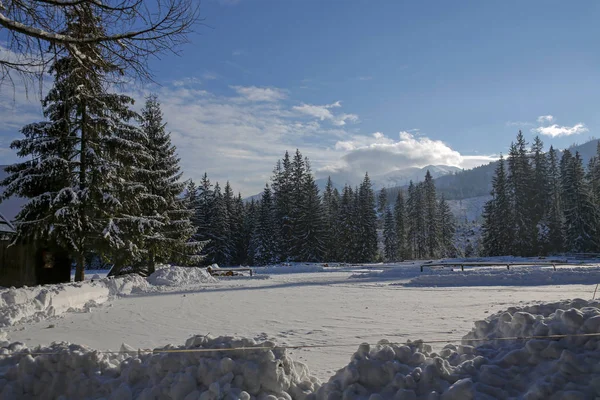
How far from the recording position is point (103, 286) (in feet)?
49.7

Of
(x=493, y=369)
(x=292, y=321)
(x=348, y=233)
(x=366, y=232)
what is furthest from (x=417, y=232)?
(x=493, y=369)

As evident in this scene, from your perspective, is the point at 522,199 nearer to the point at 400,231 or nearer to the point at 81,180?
the point at 400,231

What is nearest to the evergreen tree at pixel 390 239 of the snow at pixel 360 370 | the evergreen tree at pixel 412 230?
the evergreen tree at pixel 412 230

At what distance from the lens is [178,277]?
21.2 m

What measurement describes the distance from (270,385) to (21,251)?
1847 centimetres

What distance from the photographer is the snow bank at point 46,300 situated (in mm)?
10062

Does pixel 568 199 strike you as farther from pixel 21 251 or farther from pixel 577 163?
pixel 21 251

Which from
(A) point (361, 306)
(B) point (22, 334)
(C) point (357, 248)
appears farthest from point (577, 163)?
(B) point (22, 334)

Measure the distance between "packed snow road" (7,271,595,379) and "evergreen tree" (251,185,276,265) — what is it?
130ft

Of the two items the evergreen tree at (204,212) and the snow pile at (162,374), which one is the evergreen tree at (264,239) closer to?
the evergreen tree at (204,212)

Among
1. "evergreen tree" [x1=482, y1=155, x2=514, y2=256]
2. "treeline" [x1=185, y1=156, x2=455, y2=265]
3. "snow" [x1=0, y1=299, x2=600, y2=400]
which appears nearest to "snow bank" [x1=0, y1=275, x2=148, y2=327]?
"snow" [x1=0, y1=299, x2=600, y2=400]

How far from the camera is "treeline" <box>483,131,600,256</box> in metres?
43.7

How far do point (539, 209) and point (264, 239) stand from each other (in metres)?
38.2

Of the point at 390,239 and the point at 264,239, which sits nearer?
the point at 264,239
